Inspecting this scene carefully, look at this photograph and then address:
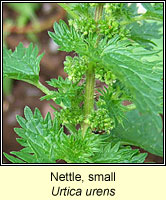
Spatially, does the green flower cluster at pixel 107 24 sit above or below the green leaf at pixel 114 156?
above

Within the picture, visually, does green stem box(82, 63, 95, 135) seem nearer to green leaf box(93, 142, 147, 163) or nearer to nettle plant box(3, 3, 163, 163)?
nettle plant box(3, 3, 163, 163)

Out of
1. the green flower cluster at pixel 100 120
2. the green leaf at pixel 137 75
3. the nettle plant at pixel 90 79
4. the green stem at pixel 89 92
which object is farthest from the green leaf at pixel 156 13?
the green flower cluster at pixel 100 120

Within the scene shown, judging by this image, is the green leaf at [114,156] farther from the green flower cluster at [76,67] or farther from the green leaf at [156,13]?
the green leaf at [156,13]

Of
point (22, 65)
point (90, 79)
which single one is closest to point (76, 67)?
point (90, 79)

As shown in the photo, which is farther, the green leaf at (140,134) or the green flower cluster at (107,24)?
the green leaf at (140,134)

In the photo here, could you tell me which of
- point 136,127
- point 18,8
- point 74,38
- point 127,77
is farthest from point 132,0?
point 18,8

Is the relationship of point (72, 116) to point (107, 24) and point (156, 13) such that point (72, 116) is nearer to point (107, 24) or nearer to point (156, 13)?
point (107, 24)
